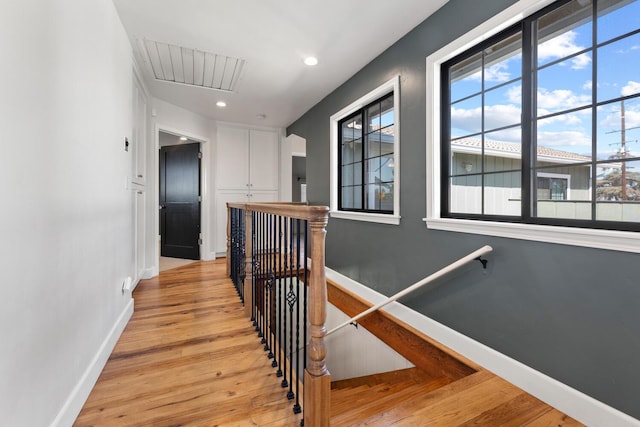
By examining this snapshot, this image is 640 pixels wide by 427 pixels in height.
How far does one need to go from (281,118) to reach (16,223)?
13.9ft

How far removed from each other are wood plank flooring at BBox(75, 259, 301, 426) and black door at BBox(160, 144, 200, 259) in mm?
2427

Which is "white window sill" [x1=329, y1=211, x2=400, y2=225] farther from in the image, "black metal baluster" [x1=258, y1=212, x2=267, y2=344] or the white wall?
the white wall

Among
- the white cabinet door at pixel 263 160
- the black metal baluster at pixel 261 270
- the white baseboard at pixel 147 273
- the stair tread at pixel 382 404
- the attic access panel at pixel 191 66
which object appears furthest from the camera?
the white cabinet door at pixel 263 160

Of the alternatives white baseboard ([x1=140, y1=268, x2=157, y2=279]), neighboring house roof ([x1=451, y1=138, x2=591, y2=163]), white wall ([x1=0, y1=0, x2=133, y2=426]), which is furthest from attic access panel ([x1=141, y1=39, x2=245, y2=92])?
white baseboard ([x1=140, y1=268, x2=157, y2=279])

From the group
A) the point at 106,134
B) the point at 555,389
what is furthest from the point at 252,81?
the point at 555,389

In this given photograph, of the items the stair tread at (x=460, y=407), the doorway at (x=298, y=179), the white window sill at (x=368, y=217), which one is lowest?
the stair tread at (x=460, y=407)

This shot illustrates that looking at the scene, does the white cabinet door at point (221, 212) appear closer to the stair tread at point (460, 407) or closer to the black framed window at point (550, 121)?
the black framed window at point (550, 121)

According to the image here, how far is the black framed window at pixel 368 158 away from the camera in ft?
9.67

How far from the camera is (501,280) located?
70.3 inches

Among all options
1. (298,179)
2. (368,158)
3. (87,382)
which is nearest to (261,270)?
(87,382)

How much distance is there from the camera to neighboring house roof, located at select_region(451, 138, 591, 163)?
5.30 ft

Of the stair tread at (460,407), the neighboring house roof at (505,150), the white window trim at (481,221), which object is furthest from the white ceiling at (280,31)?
the stair tread at (460,407)

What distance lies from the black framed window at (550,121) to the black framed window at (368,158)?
0.73 meters

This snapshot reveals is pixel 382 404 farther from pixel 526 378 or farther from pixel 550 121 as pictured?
pixel 550 121
